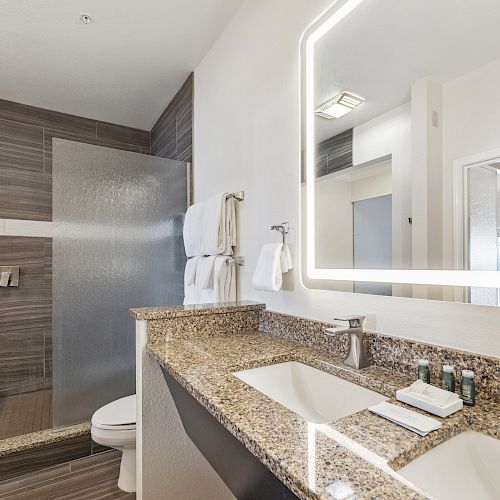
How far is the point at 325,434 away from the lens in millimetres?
616

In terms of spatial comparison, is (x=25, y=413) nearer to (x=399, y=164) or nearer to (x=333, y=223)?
(x=333, y=223)

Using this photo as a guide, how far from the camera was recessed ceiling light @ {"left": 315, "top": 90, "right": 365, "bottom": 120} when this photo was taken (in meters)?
1.18

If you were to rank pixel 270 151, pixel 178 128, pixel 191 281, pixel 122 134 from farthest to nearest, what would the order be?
pixel 122 134 → pixel 178 128 → pixel 191 281 → pixel 270 151

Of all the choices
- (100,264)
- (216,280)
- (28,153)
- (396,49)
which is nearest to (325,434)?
(396,49)

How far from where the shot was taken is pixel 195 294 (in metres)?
2.00

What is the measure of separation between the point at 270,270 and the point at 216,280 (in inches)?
18.8

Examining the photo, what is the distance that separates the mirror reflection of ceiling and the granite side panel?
700mm

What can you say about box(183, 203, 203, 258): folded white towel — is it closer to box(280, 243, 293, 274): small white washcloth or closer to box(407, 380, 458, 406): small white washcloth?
box(280, 243, 293, 274): small white washcloth

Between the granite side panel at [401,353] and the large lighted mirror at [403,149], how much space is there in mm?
136

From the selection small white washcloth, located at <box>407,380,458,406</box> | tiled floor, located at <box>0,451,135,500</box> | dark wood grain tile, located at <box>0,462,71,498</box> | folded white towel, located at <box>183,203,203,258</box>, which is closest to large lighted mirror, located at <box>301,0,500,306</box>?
small white washcloth, located at <box>407,380,458,406</box>

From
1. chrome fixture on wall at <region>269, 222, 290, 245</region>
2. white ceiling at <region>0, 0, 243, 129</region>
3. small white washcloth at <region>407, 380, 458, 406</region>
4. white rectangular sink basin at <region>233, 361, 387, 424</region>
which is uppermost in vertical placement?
white ceiling at <region>0, 0, 243, 129</region>

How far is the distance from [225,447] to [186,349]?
0.48m

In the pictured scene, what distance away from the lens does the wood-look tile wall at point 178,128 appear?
7.97ft

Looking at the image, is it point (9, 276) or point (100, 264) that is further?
point (9, 276)
